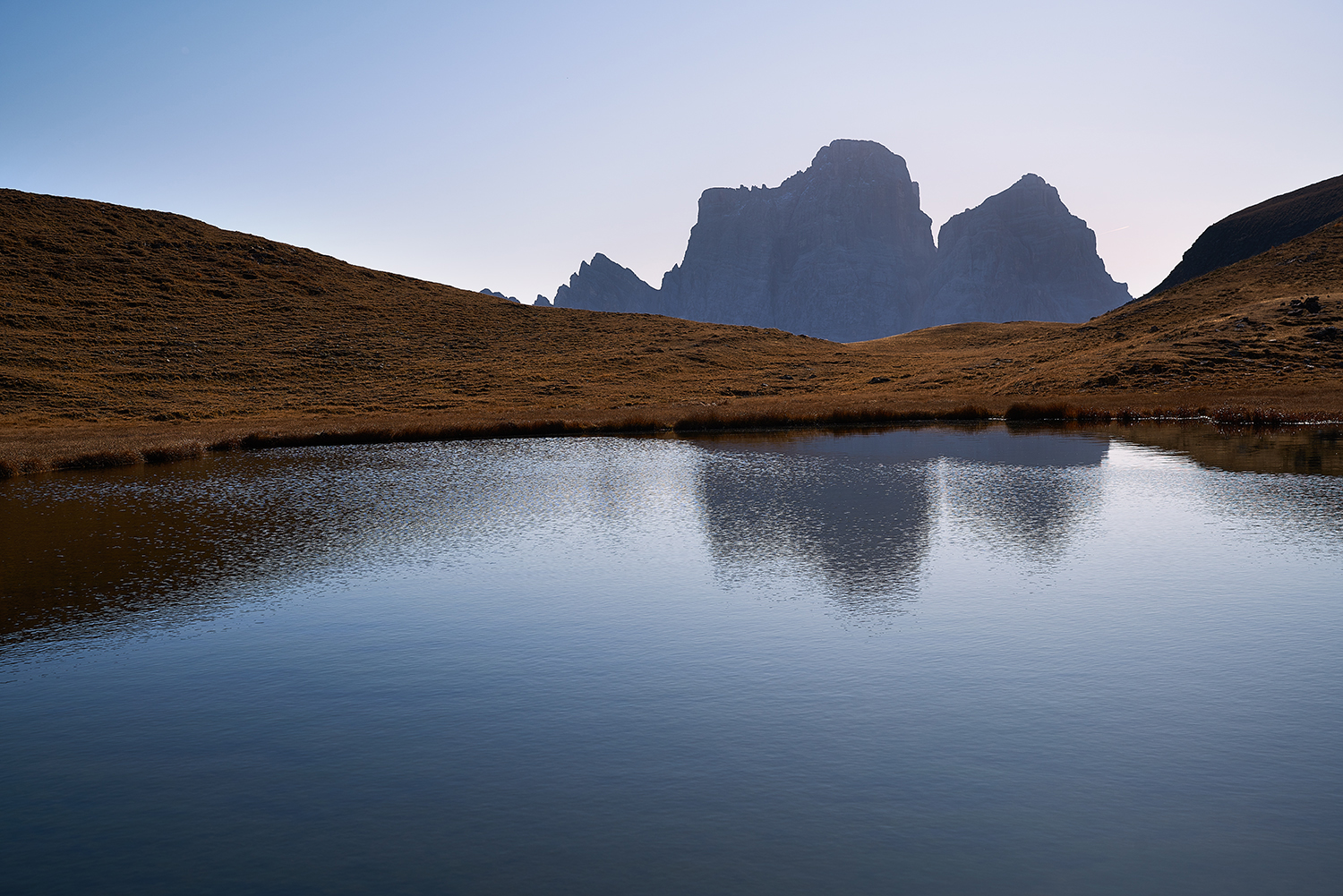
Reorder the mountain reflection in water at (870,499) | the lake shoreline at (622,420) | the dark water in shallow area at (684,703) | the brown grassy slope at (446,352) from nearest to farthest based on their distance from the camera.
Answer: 1. the dark water in shallow area at (684,703)
2. the mountain reflection in water at (870,499)
3. the lake shoreline at (622,420)
4. the brown grassy slope at (446,352)

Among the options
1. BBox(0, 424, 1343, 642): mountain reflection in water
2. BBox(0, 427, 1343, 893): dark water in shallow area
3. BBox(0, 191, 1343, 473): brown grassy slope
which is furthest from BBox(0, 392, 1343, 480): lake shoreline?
BBox(0, 427, 1343, 893): dark water in shallow area

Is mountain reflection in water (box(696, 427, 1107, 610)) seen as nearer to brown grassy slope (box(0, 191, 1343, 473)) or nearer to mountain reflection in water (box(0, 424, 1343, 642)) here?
mountain reflection in water (box(0, 424, 1343, 642))

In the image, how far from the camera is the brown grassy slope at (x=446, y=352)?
64.0m

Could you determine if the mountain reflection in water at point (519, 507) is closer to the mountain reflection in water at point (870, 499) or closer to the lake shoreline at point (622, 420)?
the mountain reflection in water at point (870, 499)

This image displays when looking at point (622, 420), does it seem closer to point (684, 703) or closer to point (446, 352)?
point (446, 352)

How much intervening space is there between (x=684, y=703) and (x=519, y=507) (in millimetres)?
17258

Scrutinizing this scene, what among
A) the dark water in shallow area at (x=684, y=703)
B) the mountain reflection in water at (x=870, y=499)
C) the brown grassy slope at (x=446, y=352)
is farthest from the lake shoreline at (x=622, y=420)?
the dark water in shallow area at (x=684, y=703)

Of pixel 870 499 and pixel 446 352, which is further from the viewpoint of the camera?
pixel 446 352

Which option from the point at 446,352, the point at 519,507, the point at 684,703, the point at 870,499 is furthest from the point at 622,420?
the point at 684,703

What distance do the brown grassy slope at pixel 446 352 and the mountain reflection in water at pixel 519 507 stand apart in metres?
14.6

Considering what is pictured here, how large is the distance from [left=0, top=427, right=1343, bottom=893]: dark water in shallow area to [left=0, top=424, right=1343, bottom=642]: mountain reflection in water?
22cm

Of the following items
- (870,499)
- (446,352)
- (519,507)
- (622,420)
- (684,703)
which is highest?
(446,352)

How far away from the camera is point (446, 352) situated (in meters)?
95.8

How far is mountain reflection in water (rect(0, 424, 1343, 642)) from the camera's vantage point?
18.4 m
